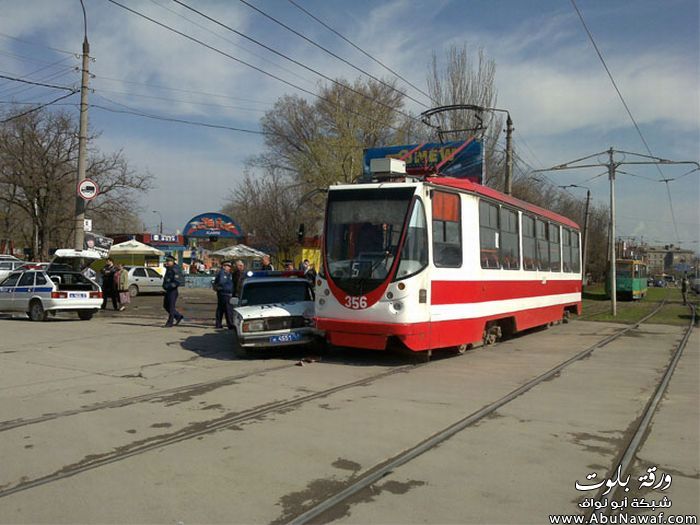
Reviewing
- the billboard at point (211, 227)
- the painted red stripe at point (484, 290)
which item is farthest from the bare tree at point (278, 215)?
the painted red stripe at point (484, 290)

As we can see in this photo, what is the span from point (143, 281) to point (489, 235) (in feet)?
79.8

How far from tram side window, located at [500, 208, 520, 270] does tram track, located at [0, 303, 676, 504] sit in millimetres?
3586

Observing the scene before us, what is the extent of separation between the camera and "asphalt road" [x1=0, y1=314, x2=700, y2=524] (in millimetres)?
4418

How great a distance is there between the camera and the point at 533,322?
50.9 ft

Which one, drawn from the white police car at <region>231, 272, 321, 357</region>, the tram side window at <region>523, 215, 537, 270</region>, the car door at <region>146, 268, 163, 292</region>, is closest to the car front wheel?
the white police car at <region>231, 272, 321, 357</region>

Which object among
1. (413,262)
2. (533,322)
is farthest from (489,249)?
(533,322)

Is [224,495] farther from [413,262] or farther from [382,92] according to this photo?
[382,92]

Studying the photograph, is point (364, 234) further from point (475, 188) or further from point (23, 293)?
point (23, 293)

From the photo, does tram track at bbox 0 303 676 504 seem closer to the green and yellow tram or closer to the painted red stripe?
the painted red stripe

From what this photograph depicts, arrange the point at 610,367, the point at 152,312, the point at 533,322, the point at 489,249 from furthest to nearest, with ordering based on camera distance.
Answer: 1. the point at 152,312
2. the point at 533,322
3. the point at 489,249
4. the point at 610,367

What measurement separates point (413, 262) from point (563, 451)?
4817mm

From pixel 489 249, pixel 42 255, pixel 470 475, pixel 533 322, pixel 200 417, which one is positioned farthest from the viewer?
pixel 42 255

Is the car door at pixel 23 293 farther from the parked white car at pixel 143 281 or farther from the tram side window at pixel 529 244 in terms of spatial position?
the tram side window at pixel 529 244

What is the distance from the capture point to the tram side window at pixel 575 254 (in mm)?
19672
